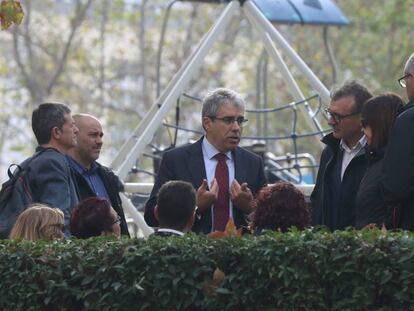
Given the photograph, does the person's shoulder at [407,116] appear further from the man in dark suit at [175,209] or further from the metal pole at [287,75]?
the metal pole at [287,75]

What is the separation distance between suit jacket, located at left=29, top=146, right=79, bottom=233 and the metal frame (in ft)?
7.52

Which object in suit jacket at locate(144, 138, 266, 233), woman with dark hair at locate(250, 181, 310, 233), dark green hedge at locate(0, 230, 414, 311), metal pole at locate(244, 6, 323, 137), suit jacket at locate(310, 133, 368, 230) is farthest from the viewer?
metal pole at locate(244, 6, 323, 137)

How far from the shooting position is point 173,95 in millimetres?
10883

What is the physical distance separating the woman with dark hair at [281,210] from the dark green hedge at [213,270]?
0.73m

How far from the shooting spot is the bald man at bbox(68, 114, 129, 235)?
28.2 feet

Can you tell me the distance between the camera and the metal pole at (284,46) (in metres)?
11.0

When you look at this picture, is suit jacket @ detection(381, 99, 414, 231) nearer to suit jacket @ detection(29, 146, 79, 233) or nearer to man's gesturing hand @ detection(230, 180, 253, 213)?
man's gesturing hand @ detection(230, 180, 253, 213)

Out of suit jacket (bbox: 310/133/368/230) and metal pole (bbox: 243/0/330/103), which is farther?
metal pole (bbox: 243/0/330/103)

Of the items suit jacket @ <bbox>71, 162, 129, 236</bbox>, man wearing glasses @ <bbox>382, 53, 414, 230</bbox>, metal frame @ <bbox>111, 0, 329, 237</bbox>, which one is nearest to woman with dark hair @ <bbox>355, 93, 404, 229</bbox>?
man wearing glasses @ <bbox>382, 53, 414, 230</bbox>

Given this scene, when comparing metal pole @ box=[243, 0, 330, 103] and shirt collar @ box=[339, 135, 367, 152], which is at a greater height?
metal pole @ box=[243, 0, 330, 103]

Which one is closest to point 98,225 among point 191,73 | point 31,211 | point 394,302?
point 31,211

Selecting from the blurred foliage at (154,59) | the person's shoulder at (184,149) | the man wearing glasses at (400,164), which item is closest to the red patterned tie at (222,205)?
the person's shoulder at (184,149)

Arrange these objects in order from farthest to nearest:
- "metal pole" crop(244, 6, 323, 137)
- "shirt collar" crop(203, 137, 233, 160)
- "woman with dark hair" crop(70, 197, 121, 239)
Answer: "metal pole" crop(244, 6, 323, 137), "shirt collar" crop(203, 137, 233, 160), "woman with dark hair" crop(70, 197, 121, 239)

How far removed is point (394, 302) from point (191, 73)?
559 cm
